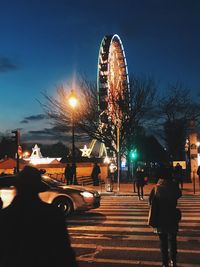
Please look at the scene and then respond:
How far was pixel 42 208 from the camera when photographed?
12.8ft

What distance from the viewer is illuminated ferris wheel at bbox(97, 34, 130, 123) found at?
160ft

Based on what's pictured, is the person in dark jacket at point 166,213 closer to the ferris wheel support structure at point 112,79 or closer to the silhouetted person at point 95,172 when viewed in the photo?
the silhouetted person at point 95,172

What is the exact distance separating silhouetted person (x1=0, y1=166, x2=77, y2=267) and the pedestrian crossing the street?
545 cm

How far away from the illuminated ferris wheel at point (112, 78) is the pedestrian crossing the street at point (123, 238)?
30397 mm

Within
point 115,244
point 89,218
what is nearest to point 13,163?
point 89,218

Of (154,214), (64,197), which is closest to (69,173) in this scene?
(64,197)

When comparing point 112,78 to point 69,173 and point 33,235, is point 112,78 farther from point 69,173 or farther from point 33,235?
point 33,235

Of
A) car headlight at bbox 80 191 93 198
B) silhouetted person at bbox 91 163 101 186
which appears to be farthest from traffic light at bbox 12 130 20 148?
car headlight at bbox 80 191 93 198

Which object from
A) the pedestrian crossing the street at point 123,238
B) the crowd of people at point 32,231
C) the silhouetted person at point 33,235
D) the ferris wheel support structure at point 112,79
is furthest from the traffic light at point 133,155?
the silhouetted person at point 33,235

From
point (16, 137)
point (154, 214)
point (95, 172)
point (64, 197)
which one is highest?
point (16, 137)

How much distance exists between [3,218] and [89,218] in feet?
39.9

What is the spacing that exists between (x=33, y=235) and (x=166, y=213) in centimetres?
463

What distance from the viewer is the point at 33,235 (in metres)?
3.83

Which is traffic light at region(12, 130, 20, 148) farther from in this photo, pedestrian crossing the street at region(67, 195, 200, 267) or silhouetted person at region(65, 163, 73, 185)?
pedestrian crossing the street at region(67, 195, 200, 267)
